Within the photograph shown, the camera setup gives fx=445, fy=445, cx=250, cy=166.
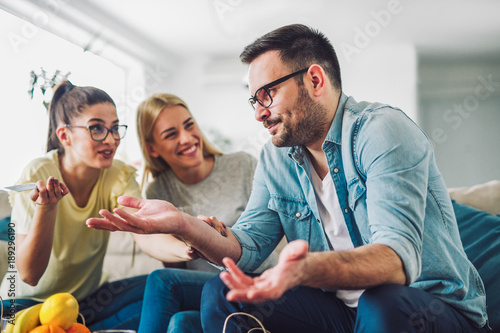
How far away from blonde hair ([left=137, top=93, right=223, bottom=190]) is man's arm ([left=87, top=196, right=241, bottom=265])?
2.42 ft

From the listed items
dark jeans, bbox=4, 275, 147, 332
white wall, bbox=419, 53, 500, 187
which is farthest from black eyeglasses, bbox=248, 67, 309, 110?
white wall, bbox=419, 53, 500, 187

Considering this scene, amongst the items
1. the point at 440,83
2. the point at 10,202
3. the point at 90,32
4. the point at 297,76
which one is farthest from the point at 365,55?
the point at 10,202

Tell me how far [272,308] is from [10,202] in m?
1.06

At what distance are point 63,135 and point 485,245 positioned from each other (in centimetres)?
148

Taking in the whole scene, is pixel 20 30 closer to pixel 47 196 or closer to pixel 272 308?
pixel 47 196

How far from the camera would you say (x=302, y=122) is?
1171mm

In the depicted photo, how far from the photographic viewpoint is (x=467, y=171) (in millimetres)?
3469

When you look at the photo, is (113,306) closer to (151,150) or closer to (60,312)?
(60,312)

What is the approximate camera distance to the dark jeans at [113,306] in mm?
A: 1543

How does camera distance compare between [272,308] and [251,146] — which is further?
[251,146]

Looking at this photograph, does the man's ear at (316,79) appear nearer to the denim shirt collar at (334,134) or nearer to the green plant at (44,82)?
the denim shirt collar at (334,134)

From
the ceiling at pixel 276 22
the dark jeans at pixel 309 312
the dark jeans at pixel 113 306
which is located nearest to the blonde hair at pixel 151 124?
the dark jeans at pixel 113 306

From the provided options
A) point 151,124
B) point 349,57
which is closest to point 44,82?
point 151,124

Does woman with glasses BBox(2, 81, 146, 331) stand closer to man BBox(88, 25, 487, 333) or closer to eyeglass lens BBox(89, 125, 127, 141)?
eyeglass lens BBox(89, 125, 127, 141)
